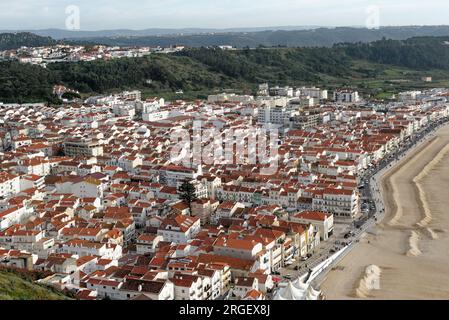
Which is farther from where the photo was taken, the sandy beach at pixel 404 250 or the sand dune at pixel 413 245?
the sand dune at pixel 413 245

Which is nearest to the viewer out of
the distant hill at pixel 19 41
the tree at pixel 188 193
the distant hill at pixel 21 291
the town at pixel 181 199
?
the distant hill at pixel 21 291

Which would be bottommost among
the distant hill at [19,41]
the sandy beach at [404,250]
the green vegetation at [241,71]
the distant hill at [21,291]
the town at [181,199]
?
the sandy beach at [404,250]

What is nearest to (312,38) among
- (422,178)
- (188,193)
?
(422,178)

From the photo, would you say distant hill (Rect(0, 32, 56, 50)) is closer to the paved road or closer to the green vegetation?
the green vegetation

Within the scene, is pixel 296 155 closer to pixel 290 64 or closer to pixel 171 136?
pixel 171 136

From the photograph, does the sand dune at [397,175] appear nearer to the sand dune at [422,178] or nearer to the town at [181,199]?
the sand dune at [422,178]

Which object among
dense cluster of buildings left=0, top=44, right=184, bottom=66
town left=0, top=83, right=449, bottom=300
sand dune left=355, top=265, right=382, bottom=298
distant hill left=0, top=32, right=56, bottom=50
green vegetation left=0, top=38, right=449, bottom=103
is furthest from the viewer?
distant hill left=0, top=32, right=56, bottom=50

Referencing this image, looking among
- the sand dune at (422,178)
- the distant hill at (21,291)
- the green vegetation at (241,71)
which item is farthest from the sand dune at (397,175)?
the green vegetation at (241,71)

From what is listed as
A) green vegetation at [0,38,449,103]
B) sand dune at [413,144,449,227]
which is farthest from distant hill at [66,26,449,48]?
sand dune at [413,144,449,227]
